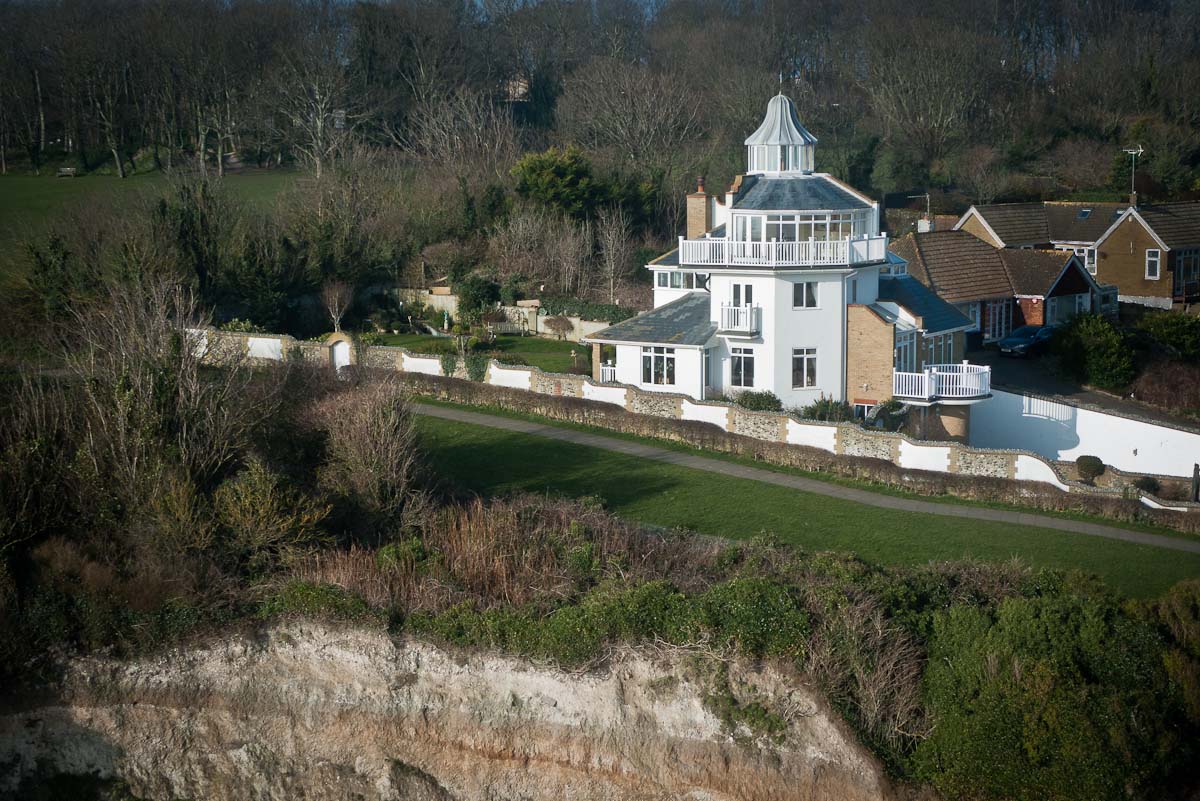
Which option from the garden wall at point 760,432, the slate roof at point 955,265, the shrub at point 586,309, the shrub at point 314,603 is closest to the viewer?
the shrub at point 314,603

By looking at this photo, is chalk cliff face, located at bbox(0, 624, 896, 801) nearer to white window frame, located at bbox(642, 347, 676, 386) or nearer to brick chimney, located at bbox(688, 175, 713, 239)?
white window frame, located at bbox(642, 347, 676, 386)

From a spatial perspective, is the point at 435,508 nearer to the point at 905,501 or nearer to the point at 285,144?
the point at 905,501

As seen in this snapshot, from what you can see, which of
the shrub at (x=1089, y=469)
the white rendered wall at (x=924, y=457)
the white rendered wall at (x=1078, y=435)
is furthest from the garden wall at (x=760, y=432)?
the white rendered wall at (x=1078, y=435)

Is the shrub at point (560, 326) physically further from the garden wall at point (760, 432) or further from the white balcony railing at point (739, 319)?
the white balcony railing at point (739, 319)

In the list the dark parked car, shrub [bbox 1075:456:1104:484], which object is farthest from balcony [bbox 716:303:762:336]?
the dark parked car

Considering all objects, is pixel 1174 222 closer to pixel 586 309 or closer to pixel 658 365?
pixel 586 309

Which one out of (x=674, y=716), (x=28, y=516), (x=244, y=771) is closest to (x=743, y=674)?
(x=674, y=716)
